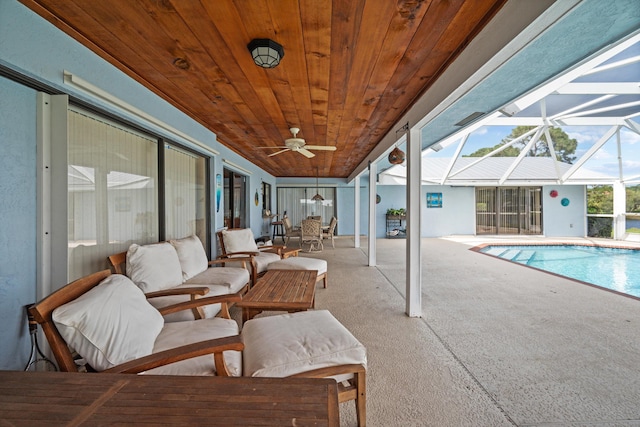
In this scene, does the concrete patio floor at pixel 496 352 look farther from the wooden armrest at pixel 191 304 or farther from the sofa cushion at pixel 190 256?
the sofa cushion at pixel 190 256

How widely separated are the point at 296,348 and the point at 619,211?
1264cm

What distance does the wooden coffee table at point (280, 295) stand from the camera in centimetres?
213

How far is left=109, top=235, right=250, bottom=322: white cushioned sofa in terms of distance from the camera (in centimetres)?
222

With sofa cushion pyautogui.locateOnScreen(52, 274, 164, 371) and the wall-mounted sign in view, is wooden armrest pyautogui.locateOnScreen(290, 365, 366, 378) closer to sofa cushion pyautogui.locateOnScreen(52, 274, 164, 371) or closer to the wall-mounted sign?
sofa cushion pyautogui.locateOnScreen(52, 274, 164, 371)

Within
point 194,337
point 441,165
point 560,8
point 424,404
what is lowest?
point 424,404

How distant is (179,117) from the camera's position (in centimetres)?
322

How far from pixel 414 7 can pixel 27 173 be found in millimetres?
2454

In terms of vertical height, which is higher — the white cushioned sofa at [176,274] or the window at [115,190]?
the window at [115,190]

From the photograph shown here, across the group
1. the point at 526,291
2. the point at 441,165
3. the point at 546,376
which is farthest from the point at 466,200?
the point at 546,376

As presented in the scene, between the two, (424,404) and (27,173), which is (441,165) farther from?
(27,173)

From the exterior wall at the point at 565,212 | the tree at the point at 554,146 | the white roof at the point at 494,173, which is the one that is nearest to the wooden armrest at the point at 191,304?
the white roof at the point at 494,173

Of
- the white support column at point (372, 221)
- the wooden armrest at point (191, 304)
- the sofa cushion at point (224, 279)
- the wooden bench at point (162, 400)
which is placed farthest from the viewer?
the white support column at point (372, 221)

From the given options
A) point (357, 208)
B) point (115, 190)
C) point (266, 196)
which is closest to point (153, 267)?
point (115, 190)

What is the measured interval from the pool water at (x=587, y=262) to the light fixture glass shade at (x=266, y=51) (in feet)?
17.5
